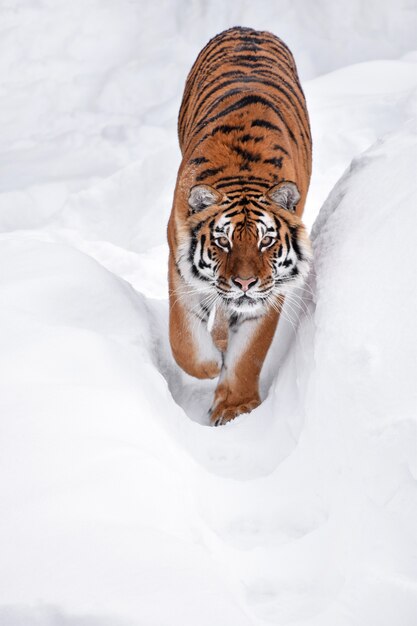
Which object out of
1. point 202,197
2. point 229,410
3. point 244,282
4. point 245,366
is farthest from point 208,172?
point 229,410

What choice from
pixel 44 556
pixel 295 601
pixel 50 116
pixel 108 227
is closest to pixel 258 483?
pixel 295 601

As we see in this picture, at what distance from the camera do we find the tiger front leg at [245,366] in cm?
245

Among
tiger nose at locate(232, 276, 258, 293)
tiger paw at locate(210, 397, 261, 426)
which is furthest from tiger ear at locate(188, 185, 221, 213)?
tiger paw at locate(210, 397, 261, 426)

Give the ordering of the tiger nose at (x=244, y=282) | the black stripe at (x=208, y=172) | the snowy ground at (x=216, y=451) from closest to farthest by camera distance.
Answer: the snowy ground at (x=216, y=451) < the tiger nose at (x=244, y=282) < the black stripe at (x=208, y=172)

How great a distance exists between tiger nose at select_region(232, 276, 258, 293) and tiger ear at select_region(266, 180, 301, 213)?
0.26 metres

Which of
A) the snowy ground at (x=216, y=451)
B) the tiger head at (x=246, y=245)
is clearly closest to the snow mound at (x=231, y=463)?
the snowy ground at (x=216, y=451)

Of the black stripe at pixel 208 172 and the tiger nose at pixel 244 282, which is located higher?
the black stripe at pixel 208 172

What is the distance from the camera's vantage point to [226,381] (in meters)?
2.52

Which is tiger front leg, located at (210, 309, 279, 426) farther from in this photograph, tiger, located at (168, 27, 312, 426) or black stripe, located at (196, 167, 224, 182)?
black stripe, located at (196, 167, 224, 182)

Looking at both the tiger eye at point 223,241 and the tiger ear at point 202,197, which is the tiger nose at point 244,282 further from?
the tiger ear at point 202,197

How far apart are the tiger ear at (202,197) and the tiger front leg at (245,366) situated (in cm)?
36

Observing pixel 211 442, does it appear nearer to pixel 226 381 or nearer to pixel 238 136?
pixel 226 381

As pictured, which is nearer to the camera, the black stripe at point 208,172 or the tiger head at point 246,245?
the tiger head at point 246,245

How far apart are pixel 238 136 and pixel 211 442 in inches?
36.1
